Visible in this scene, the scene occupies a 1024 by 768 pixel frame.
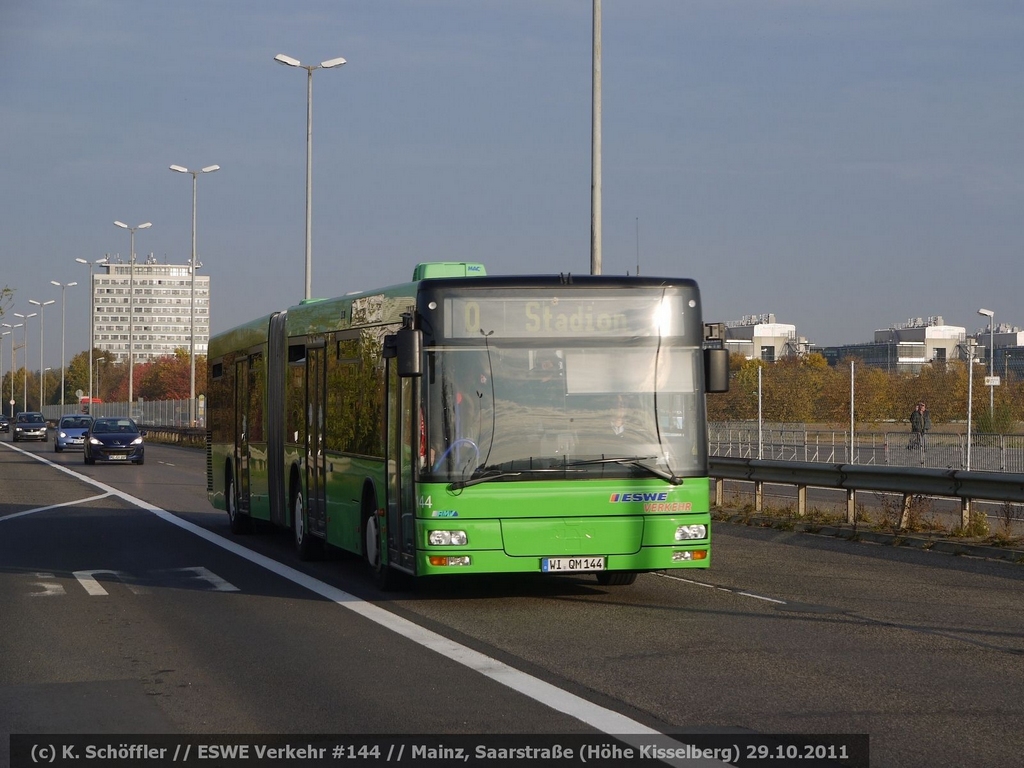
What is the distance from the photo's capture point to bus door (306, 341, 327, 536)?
49.4 feet

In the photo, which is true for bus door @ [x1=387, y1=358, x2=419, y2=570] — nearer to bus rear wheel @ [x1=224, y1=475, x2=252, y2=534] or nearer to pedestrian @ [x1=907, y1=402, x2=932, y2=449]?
bus rear wheel @ [x1=224, y1=475, x2=252, y2=534]

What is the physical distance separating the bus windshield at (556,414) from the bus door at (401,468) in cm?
25

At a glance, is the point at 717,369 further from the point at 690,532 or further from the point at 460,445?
the point at 460,445

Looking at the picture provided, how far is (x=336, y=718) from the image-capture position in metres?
7.47

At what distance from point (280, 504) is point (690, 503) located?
22.5 feet

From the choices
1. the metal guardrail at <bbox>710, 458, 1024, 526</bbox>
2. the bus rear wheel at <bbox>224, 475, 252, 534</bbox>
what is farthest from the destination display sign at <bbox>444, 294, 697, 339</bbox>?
the bus rear wheel at <bbox>224, 475, 252, 534</bbox>

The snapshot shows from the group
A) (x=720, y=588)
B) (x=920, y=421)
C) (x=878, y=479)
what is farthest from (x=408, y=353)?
(x=920, y=421)

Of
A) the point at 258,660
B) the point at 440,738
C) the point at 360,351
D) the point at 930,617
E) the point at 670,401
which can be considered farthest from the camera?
the point at 360,351

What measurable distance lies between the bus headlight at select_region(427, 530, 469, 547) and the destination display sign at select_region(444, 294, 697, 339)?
61.3 inches

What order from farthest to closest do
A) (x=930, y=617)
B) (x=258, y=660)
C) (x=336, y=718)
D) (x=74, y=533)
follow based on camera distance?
1. (x=74, y=533)
2. (x=930, y=617)
3. (x=258, y=660)
4. (x=336, y=718)

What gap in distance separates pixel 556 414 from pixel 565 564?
47.2 inches

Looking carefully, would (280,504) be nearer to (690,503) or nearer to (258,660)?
(690,503)

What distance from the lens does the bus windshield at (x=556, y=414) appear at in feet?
38.1

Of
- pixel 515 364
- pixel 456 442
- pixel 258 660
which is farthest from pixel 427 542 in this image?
pixel 258 660
